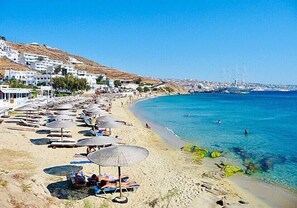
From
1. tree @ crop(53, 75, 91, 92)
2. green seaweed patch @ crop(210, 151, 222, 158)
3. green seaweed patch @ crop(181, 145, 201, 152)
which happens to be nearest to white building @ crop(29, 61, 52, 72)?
tree @ crop(53, 75, 91, 92)

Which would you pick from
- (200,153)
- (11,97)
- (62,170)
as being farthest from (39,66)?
(62,170)

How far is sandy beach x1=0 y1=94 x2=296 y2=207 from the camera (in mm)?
9453

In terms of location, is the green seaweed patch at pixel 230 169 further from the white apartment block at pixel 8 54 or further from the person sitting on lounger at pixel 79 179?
the white apartment block at pixel 8 54

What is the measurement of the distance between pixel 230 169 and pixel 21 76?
260 ft

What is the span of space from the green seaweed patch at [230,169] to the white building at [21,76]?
242ft

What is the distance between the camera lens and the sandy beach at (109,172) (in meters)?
9.45

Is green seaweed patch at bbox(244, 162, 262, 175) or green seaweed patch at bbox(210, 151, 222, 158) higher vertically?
green seaweed patch at bbox(210, 151, 222, 158)

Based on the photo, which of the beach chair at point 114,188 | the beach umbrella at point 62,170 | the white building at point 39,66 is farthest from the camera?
the white building at point 39,66

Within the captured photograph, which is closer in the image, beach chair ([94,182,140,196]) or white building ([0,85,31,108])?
beach chair ([94,182,140,196])

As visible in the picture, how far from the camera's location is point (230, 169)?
1678cm

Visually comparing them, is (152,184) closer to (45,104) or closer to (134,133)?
(134,133)

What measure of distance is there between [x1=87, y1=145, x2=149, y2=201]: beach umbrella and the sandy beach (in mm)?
1343

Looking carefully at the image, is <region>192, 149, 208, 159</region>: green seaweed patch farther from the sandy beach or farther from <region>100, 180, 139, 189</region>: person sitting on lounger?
<region>100, 180, 139, 189</region>: person sitting on lounger

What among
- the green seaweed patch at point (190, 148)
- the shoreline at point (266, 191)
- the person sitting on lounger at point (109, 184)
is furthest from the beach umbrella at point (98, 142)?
the green seaweed patch at point (190, 148)
